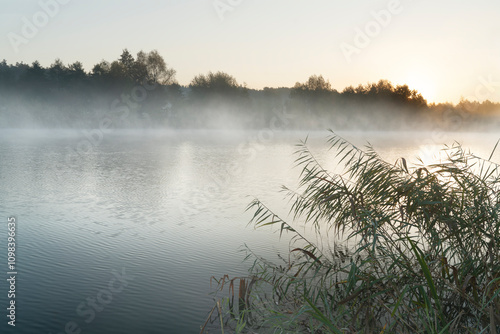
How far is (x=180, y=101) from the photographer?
3479 inches

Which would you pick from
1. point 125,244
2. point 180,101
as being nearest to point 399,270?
point 125,244

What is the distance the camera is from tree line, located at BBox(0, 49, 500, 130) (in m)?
77.6

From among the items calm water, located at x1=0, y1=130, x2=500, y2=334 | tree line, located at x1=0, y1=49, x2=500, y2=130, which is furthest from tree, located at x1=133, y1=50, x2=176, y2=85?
calm water, located at x1=0, y1=130, x2=500, y2=334

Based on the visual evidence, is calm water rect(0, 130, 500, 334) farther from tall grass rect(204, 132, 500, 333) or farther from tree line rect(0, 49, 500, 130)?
tree line rect(0, 49, 500, 130)

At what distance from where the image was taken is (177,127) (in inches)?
3506

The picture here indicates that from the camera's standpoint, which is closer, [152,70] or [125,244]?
[125,244]

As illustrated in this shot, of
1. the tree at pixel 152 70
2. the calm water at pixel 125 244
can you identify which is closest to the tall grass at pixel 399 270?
the calm water at pixel 125 244

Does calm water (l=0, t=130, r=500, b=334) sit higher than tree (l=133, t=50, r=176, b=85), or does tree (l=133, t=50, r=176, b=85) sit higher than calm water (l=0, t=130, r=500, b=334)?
tree (l=133, t=50, r=176, b=85)

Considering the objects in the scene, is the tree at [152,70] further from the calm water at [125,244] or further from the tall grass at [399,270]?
the tall grass at [399,270]

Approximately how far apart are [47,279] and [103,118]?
241ft

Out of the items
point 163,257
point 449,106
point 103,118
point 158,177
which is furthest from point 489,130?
point 163,257

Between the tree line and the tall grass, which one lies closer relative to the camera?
the tall grass

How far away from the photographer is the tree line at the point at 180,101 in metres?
77.6

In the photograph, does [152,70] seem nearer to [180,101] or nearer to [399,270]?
[180,101]
